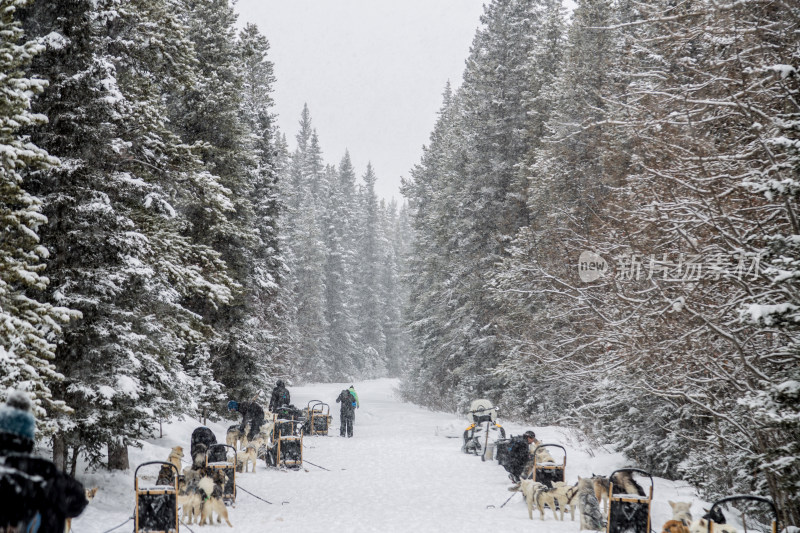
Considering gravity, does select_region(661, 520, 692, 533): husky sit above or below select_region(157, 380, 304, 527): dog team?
above

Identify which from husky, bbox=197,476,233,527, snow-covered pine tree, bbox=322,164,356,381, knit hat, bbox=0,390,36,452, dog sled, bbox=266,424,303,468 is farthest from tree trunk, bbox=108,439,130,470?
snow-covered pine tree, bbox=322,164,356,381

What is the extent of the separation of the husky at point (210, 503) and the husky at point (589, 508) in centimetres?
578

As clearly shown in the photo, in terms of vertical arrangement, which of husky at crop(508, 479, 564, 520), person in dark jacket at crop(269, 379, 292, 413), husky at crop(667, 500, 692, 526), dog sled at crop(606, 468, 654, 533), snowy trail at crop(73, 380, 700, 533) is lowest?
snowy trail at crop(73, 380, 700, 533)

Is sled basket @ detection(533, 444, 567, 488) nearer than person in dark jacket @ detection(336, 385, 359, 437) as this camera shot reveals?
Yes

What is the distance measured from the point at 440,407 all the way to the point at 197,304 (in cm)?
1958

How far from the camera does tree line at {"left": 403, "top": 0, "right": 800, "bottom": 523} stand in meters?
7.43

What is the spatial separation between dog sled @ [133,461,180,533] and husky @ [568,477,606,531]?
633 centimetres

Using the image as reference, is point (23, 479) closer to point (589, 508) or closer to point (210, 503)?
point (210, 503)

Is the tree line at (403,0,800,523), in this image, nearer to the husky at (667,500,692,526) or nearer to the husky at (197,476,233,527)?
the husky at (667,500,692,526)

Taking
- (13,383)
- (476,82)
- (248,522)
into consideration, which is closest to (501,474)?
(248,522)

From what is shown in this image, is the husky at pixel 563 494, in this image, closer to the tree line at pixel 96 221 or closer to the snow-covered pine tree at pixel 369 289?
the tree line at pixel 96 221

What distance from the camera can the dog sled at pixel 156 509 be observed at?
8.61 m

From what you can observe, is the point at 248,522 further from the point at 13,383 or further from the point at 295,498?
the point at 13,383

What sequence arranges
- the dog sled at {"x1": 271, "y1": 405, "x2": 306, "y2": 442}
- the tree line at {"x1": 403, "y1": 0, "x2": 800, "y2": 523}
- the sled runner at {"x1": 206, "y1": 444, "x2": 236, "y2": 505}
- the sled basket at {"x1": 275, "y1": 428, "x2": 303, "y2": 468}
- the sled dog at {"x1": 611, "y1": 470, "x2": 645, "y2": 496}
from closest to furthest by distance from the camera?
1. the tree line at {"x1": 403, "y1": 0, "x2": 800, "y2": 523}
2. the sled dog at {"x1": 611, "y1": 470, "x2": 645, "y2": 496}
3. the sled runner at {"x1": 206, "y1": 444, "x2": 236, "y2": 505}
4. the sled basket at {"x1": 275, "y1": 428, "x2": 303, "y2": 468}
5. the dog sled at {"x1": 271, "y1": 405, "x2": 306, "y2": 442}
